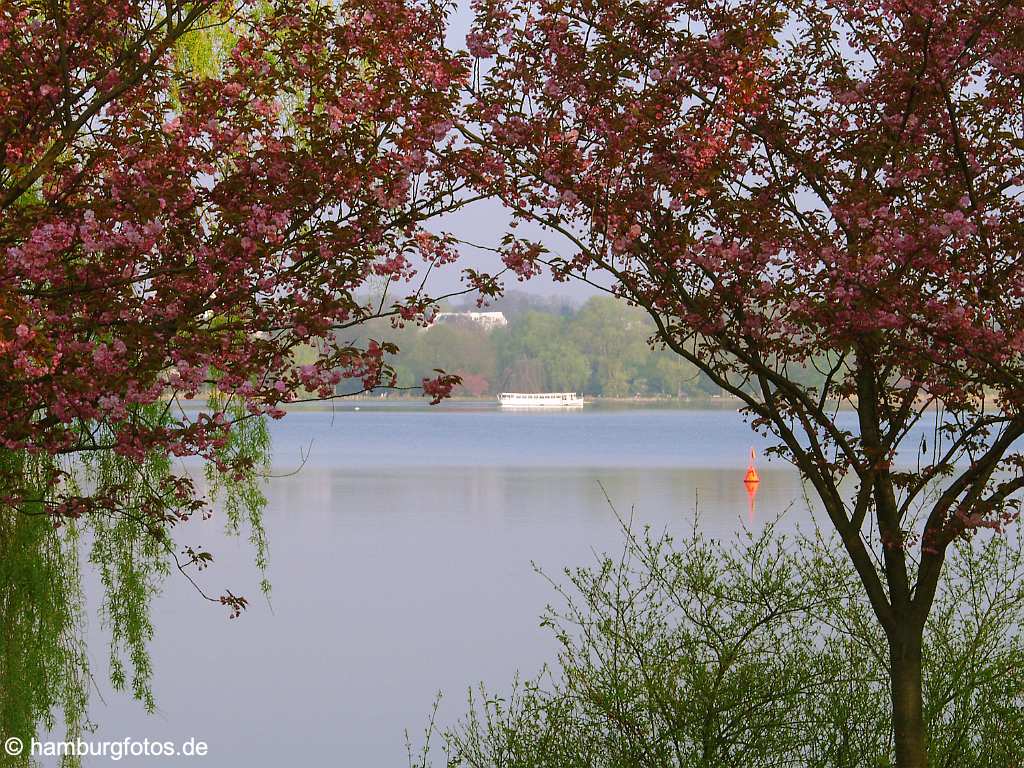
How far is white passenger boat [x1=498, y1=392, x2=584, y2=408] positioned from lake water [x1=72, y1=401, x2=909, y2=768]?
2519 inches

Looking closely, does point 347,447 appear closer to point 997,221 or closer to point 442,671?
point 442,671

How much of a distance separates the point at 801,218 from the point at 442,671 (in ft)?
31.3

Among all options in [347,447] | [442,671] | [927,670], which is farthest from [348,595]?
[347,447]

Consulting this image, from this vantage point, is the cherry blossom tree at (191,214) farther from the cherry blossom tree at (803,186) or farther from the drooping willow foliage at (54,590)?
the drooping willow foliage at (54,590)

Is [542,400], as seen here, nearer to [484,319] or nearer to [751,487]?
[484,319]

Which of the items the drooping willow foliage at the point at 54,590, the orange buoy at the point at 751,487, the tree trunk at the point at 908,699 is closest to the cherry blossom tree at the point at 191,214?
the tree trunk at the point at 908,699

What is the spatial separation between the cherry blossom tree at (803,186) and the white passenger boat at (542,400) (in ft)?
316

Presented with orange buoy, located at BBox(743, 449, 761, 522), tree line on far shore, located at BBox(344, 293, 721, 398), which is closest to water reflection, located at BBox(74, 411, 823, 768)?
orange buoy, located at BBox(743, 449, 761, 522)

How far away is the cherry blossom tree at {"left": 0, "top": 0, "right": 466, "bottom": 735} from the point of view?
13.9ft

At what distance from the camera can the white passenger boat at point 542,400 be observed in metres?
102

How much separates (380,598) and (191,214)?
509 inches

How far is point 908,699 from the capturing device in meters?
5.34

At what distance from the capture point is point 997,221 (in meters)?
5.05

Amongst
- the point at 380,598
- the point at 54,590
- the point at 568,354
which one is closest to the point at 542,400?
the point at 568,354
